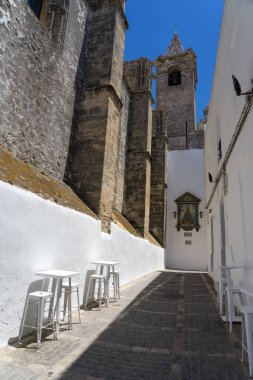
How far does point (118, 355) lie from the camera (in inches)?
121

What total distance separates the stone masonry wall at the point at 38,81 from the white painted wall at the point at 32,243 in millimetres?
1767

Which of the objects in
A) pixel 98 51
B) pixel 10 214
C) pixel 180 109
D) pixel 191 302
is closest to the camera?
pixel 10 214

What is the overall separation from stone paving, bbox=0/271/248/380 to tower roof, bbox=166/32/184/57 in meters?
29.9

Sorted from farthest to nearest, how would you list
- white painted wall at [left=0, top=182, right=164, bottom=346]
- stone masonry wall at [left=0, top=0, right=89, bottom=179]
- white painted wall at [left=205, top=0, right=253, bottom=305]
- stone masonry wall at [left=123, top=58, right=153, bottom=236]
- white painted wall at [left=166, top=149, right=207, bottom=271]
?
white painted wall at [left=166, top=149, right=207, bottom=271], stone masonry wall at [left=123, top=58, right=153, bottom=236], stone masonry wall at [left=0, top=0, right=89, bottom=179], white painted wall at [left=205, top=0, right=253, bottom=305], white painted wall at [left=0, top=182, right=164, bottom=346]

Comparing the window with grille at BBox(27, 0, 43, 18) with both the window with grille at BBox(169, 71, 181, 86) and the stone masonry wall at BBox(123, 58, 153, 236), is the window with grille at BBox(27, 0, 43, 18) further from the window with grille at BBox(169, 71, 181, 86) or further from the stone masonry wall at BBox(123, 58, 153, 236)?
the window with grille at BBox(169, 71, 181, 86)

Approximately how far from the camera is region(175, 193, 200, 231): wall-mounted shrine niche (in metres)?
16.8

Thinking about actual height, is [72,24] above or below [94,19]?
below

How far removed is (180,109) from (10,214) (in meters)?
23.2

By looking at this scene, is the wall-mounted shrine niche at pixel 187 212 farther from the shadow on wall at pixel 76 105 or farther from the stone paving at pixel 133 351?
the stone paving at pixel 133 351

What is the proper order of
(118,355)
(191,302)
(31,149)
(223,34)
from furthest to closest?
1. (223,34)
2. (191,302)
3. (31,149)
4. (118,355)

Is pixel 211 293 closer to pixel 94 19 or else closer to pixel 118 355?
pixel 118 355

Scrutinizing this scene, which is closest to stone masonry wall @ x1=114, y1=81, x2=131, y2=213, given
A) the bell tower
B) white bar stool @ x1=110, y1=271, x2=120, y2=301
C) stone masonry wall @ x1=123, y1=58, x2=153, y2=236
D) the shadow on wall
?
stone masonry wall @ x1=123, y1=58, x2=153, y2=236

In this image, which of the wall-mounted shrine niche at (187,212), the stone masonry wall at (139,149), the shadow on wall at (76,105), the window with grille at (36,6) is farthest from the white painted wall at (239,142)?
the wall-mounted shrine niche at (187,212)

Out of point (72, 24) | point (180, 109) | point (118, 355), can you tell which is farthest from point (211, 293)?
point (180, 109)
